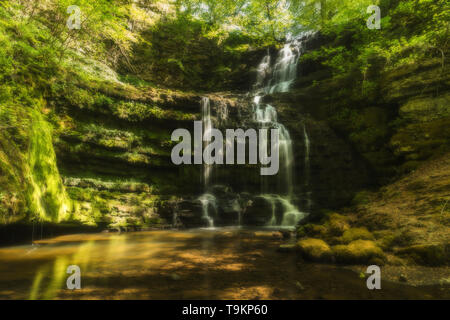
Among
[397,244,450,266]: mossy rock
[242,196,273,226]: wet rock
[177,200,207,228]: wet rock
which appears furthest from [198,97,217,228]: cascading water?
[397,244,450,266]: mossy rock

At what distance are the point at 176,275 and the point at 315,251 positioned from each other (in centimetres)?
252

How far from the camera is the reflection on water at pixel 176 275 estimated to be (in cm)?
278

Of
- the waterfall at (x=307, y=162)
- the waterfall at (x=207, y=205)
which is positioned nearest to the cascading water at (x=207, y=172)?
the waterfall at (x=207, y=205)

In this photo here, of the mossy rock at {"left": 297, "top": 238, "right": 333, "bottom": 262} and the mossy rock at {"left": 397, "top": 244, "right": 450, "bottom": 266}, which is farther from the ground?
the mossy rock at {"left": 397, "top": 244, "right": 450, "bottom": 266}

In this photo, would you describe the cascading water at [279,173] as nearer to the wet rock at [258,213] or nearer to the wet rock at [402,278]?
the wet rock at [258,213]

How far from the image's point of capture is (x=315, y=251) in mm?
4219

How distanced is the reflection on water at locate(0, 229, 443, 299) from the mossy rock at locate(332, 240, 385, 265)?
38 cm

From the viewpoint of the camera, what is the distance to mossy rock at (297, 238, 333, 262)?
4.11 metres

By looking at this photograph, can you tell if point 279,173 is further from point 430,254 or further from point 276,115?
point 430,254

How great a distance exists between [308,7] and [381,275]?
780 inches

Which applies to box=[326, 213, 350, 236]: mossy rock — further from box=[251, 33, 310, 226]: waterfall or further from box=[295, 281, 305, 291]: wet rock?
box=[251, 33, 310, 226]: waterfall

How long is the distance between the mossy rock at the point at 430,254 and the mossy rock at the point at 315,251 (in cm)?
124
